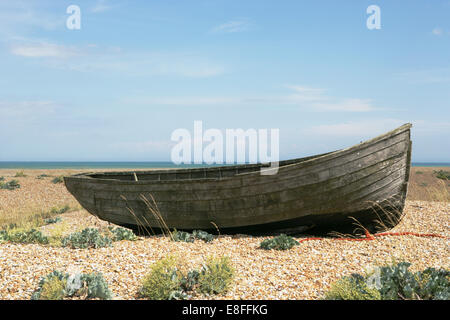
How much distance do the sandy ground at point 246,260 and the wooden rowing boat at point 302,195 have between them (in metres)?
0.57

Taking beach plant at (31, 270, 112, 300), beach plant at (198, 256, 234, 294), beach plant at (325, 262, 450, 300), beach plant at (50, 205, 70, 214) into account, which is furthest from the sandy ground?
beach plant at (50, 205, 70, 214)

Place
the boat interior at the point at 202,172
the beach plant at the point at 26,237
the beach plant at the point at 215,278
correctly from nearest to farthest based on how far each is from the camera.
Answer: the beach plant at the point at 215,278, the beach plant at the point at 26,237, the boat interior at the point at 202,172

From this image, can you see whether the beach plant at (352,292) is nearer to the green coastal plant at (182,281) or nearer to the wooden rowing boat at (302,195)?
the green coastal plant at (182,281)

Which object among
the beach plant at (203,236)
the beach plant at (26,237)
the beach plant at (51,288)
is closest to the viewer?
the beach plant at (51,288)

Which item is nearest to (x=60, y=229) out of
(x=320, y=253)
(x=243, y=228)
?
(x=243, y=228)

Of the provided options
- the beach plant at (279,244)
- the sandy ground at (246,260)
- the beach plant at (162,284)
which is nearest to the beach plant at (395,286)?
the sandy ground at (246,260)

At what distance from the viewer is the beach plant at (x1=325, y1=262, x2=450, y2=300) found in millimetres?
4699

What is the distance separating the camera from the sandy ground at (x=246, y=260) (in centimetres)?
539

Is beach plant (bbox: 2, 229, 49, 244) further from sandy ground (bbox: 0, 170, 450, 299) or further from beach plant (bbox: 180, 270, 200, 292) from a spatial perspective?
beach plant (bbox: 180, 270, 200, 292)

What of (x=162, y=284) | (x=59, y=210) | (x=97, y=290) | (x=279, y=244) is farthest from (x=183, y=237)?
(x=59, y=210)

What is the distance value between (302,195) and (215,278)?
349 centimetres

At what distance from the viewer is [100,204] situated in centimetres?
1052
